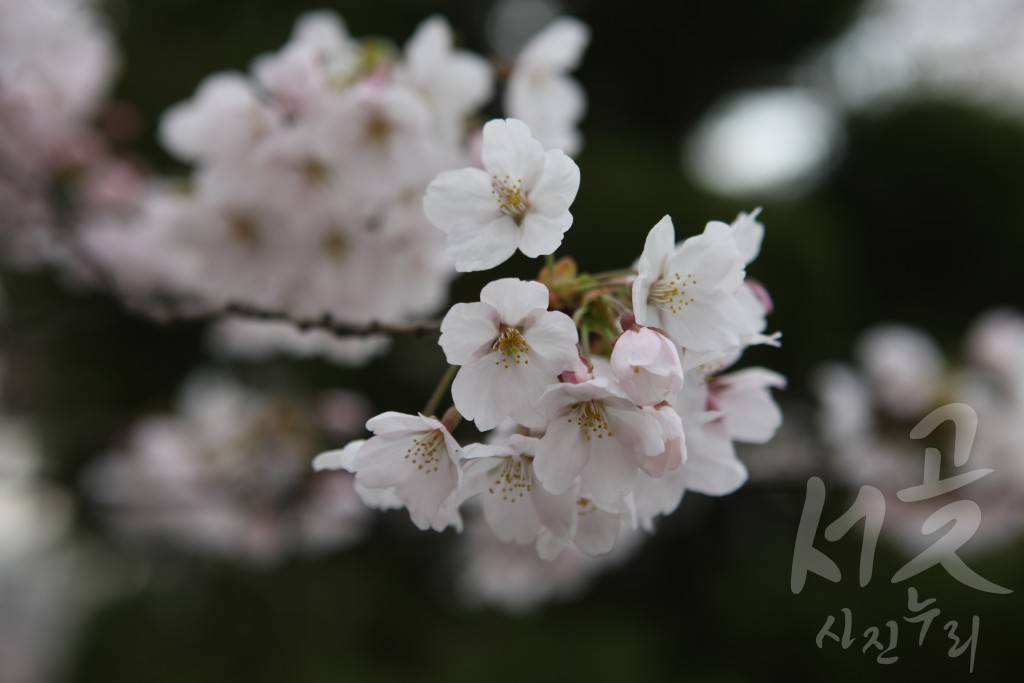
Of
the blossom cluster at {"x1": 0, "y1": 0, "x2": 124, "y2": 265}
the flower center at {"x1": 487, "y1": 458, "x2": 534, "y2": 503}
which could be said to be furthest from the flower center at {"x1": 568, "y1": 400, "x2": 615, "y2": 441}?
the blossom cluster at {"x1": 0, "y1": 0, "x2": 124, "y2": 265}

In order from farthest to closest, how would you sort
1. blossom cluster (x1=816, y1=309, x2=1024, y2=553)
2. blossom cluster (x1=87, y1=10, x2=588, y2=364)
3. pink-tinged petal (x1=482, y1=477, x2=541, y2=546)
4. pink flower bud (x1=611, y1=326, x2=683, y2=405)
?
blossom cluster (x1=816, y1=309, x2=1024, y2=553) → blossom cluster (x1=87, y1=10, x2=588, y2=364) → pink-tinged petal (x1=482, y1=477, x2=541, y2=546) → pink flower bud (x1=611, y1=326, x2=683, y2=405)

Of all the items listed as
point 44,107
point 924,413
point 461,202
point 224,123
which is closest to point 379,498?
point 461,202

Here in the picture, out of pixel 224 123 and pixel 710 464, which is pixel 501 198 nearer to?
pixel 710 464

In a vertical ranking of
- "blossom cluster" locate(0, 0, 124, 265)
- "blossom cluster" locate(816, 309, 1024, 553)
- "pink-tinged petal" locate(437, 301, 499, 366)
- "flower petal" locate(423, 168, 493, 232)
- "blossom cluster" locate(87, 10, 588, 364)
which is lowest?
"pink-tinged petal" locate(437, 301, 499, 366)

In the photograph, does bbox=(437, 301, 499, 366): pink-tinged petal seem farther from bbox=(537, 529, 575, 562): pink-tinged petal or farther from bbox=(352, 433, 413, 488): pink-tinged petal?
bbox=(537, 529, 575, 562): pink-tinged petal

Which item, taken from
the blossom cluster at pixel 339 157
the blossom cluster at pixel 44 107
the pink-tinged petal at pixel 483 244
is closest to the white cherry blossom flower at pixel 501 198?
the pink-tinged petal at pixel 483 244

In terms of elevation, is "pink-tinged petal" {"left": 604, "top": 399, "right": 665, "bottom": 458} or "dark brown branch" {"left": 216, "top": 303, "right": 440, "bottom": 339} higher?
"dark brown branch" {"left": 216, "top": 303, "right": 440, "bottom": 339}

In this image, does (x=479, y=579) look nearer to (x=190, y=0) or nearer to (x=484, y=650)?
(x=484, y=650)

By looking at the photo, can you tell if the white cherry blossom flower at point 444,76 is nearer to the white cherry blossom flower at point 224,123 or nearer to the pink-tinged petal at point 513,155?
the white cherry blossom flower at point 224,123
